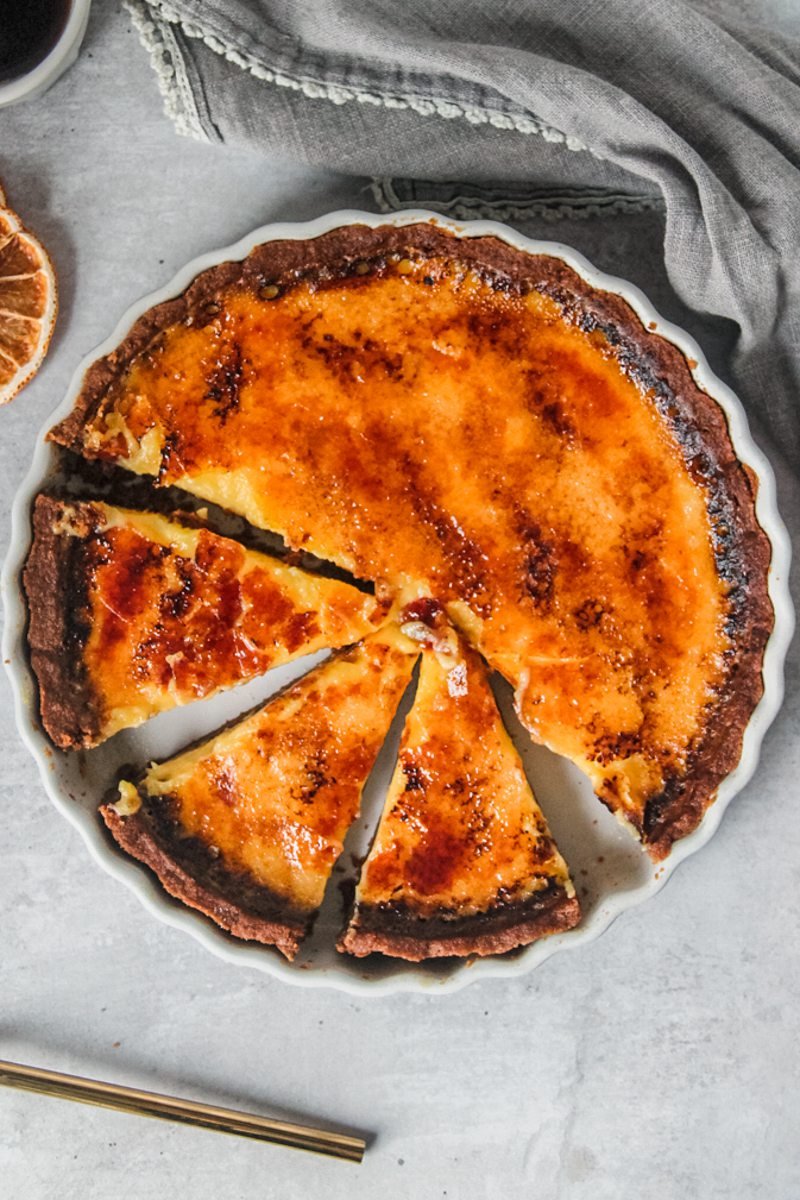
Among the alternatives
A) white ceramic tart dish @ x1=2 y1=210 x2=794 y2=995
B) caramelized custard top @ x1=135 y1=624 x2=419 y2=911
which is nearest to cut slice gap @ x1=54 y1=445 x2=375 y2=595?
white ceramic tart dish @ x1=2 y1=210 x2=794 y2=995

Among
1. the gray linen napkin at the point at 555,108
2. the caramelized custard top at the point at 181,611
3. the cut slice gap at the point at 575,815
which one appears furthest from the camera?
the cut slice gap at the point at 575,815

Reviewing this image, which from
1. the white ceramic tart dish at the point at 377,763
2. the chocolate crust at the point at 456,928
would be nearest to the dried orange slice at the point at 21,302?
the white ceramic tart dish at the point at 377,763

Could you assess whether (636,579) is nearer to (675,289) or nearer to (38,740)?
(675,289)

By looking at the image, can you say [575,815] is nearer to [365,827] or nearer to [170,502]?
[365,827]

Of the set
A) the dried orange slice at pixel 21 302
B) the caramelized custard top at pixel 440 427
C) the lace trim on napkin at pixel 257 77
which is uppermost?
the lace trim on napkin at pixel 257 77

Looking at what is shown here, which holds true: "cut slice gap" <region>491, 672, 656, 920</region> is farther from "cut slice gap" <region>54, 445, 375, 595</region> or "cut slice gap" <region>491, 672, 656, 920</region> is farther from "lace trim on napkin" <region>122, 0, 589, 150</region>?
"lace trim on napkin" <region>122, 0, 589, 150</region>

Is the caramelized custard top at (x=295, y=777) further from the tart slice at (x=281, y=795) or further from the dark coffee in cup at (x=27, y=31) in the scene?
the dark coffee in cup at (x=27, y=31)

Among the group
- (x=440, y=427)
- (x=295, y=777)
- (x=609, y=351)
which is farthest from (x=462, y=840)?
(x=609, y=351)
